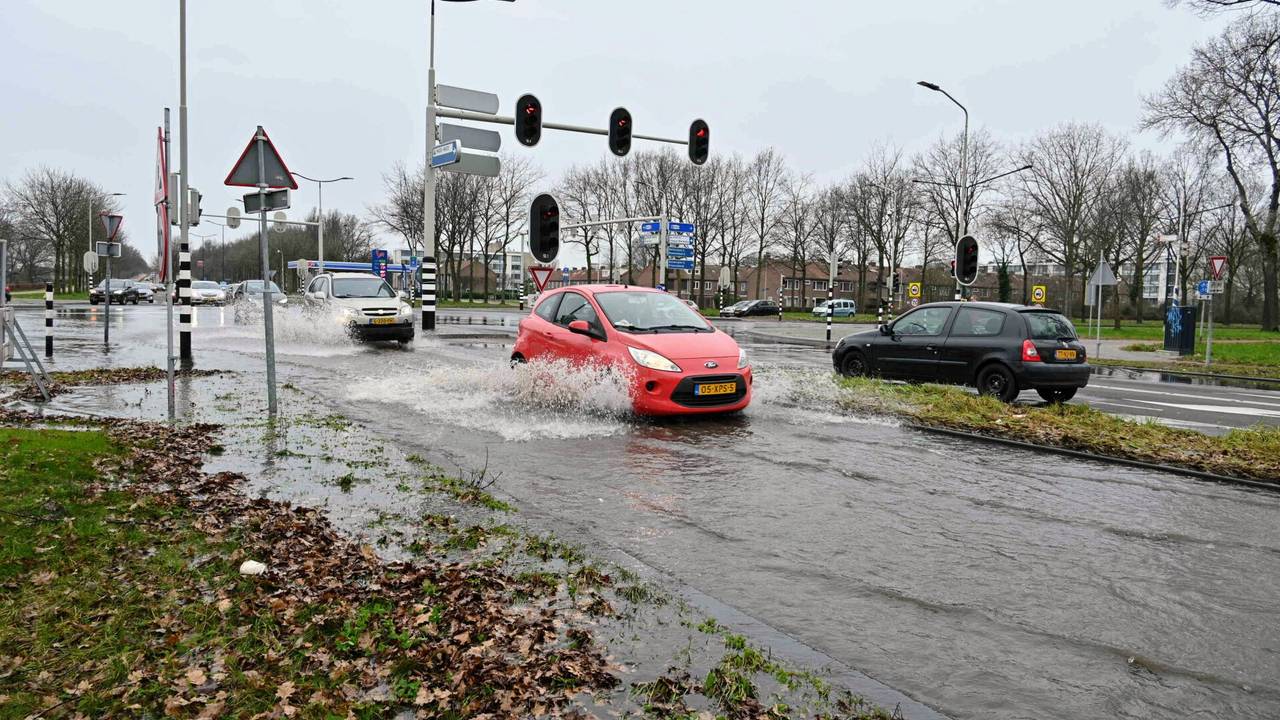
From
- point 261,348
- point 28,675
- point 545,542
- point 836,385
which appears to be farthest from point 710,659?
point 261,348

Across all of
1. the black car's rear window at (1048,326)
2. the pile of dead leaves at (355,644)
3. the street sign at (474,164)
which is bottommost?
the pile of dead leaves at (355,644)

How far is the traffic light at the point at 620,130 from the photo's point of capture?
22.4 metres

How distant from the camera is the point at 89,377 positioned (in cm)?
1289

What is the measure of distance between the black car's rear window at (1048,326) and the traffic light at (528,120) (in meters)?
13.0

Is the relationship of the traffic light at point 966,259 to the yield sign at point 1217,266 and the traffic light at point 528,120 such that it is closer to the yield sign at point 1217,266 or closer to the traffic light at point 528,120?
the yield sign at point 1217,266

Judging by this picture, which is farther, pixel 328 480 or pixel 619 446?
pixel 619 446

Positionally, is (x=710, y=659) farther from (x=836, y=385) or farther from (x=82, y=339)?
(x=82, y=339)

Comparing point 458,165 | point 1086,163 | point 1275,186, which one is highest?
point 1086,163

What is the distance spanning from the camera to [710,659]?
3.55 metres

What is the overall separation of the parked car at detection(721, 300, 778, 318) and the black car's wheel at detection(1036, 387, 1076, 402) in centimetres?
5151

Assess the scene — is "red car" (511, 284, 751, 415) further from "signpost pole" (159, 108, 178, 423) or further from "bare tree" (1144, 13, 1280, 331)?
"bare tree" (1144, 13, 1280, 331)

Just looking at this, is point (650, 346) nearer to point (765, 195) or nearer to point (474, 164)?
point (474, 164)

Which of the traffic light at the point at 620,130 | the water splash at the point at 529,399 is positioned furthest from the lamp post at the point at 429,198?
the water splash at the point at 529,399

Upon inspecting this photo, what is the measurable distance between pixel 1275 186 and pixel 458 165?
39333 millimetres
